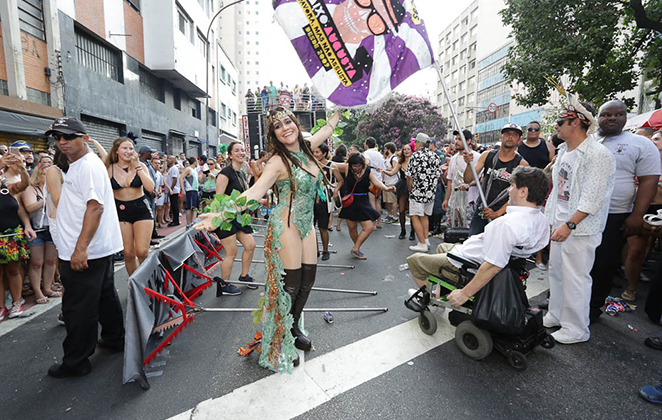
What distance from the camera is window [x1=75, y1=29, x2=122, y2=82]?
1129 cm

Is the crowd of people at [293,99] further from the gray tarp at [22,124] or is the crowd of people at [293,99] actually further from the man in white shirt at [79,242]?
the man in white shirt at [79,242]

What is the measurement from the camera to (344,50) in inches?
117

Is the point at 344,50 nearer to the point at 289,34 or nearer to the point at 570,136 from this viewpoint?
the point at 289,34

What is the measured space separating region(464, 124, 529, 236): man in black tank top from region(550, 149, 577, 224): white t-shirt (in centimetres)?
75

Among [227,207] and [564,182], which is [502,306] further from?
[227,207]

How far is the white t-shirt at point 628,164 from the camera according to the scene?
3.14 metres

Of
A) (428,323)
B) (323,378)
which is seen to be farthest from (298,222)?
(428,323)

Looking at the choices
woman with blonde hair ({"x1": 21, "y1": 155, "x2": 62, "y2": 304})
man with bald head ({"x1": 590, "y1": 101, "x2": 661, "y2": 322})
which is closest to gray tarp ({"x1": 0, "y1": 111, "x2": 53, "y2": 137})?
woman with blonde hair ({"x1": 21, "y1": 155, "x2": 62, "y2": 304})

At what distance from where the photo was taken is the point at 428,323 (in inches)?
122

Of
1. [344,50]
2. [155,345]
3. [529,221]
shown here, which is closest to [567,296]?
[529,221]

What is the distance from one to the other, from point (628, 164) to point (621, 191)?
273mm

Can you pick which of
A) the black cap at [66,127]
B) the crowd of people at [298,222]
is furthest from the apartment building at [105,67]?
the black cap at [66,127]

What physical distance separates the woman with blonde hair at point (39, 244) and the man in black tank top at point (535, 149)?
21.0ft

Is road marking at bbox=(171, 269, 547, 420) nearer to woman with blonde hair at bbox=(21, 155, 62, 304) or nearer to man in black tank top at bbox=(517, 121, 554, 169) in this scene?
man in black tank top at bbox=(517, 121, 554, 169)
